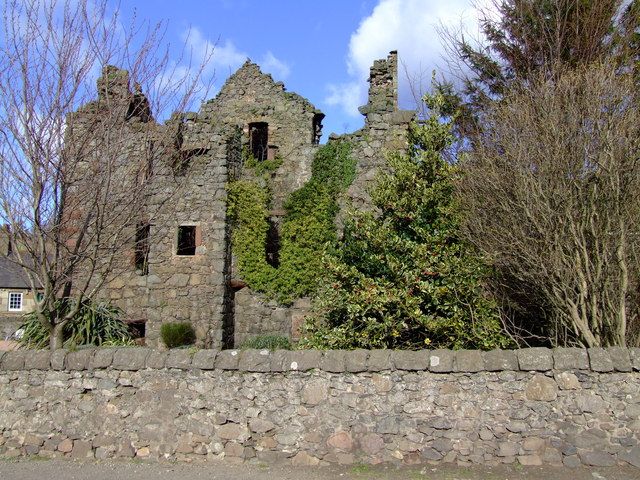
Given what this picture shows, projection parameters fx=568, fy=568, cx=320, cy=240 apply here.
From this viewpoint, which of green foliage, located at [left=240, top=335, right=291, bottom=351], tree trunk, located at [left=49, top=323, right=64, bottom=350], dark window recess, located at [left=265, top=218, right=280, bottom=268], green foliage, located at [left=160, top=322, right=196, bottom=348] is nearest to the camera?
tree trunk, located at [left=49, top=323, right=64, bottom=350]

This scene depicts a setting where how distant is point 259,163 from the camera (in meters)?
14.5

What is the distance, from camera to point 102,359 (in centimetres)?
688

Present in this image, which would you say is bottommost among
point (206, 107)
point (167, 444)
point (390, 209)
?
point (167, 444)

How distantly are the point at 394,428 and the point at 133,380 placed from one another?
3144mm

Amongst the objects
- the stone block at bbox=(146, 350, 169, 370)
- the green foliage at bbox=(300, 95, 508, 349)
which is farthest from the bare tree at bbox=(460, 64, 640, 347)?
the stone block at bbox=(146, 350, 169, 370)

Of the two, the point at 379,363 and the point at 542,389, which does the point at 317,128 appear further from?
the point at 542,389

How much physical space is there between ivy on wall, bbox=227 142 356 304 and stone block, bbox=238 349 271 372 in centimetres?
612

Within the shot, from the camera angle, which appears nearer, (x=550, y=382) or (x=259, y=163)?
(x=550, y=382)

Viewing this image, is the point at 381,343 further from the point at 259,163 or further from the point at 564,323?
the point at 259,163

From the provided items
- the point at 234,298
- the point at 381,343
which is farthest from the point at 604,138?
the point at 234,298

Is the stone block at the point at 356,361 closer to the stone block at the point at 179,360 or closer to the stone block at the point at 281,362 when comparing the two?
the stone block at the point at 281,362

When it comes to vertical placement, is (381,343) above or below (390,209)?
below

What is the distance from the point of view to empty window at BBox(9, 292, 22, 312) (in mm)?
34272

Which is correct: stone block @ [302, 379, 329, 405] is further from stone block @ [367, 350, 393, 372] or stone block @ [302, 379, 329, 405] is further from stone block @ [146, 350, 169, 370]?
stone block @ [146, 350, 169, 370]
